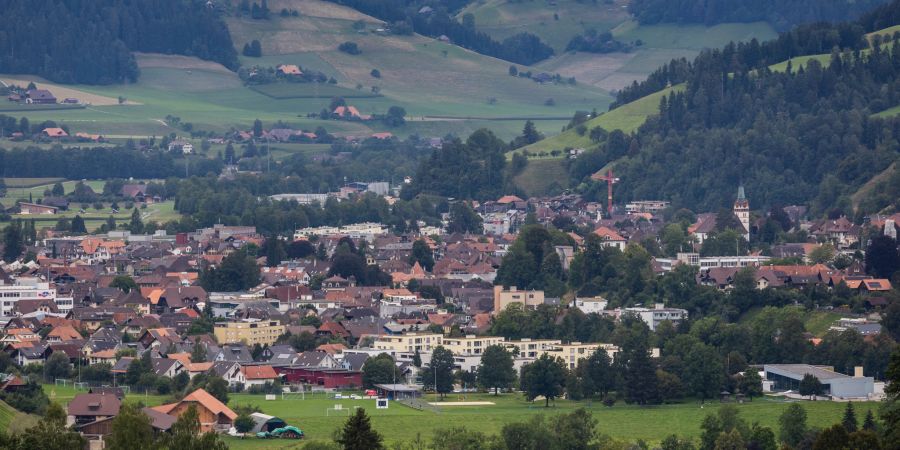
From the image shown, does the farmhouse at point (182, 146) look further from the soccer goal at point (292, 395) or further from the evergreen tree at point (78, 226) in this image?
the soccer goal at point (292, 395)

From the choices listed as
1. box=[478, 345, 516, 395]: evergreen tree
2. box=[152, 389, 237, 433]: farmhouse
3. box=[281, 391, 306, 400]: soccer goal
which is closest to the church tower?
box=[478, 345, 516, 395]: evergreen tree

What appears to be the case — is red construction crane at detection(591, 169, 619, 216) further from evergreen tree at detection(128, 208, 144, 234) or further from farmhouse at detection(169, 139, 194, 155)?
farmhouse at detection(169, 139, 194, 155)

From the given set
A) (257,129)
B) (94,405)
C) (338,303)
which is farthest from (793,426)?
(257,129)

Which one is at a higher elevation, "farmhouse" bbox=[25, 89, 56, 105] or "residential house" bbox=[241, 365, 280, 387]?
"farmhouse" bbox=[25, 89, 56, 105]

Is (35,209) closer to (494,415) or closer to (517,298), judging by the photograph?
(517,298)

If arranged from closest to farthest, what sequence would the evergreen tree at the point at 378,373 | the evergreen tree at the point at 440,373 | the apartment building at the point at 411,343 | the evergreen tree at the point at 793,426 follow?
the evergreen tree at the point at 793,426
the evergreen tree at the point at 440,373
the evergreen tree at the point at 378,373
the apartment building at the point at 411,343

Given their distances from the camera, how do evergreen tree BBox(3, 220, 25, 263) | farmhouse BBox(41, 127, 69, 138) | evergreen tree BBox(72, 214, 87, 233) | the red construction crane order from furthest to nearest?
farmhouse BBox(41, 127, 69, 138) < the red construction crane < evergreen tree BBox(72, 214, 87, 233) < evergreen tree BBox(3, 220, 25, 263)

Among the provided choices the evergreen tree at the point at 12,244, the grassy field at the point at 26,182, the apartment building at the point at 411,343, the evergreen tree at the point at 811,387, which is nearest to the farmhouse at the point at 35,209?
the grassy field at the point at 26,182
